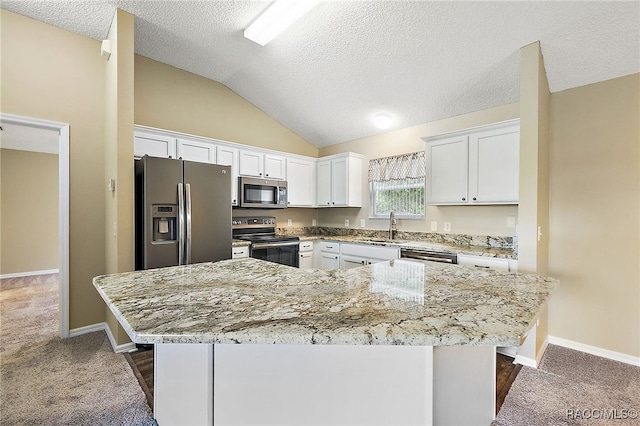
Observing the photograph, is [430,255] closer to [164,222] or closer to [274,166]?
[274,166]

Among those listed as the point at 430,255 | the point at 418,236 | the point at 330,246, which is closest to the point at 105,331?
the point at 330,246

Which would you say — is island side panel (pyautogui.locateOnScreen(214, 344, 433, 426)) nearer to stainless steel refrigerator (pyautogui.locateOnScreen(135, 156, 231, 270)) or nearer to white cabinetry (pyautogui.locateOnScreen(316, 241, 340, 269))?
stainless steel refrigerator (pyautogui.locateOnScreen(135, 156, 231, 270))

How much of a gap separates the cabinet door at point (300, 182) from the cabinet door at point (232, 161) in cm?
89

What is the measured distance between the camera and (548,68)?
8.89ft

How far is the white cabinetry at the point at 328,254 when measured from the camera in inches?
167

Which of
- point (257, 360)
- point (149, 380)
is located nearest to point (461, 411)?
point (257, 360)

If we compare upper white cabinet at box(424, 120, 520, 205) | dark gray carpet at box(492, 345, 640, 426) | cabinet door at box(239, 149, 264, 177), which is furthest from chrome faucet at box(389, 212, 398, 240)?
dark gray carpet at box(492, 345, 640, 426)

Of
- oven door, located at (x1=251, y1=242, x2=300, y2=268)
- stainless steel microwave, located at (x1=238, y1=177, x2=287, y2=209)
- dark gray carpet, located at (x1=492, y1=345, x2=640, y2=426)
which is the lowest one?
dark gray carpet, located at (x1=492, y1=345, x2=640, y2=426)

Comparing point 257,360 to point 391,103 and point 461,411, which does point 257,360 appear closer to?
point 461,411

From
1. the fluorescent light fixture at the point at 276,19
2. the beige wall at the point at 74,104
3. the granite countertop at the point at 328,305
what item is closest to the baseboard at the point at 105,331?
the beige wall at the point at 74,104

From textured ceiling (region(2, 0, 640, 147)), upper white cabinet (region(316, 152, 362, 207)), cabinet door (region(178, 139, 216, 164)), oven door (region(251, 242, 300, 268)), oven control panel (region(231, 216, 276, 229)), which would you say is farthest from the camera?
upper white cabinet (region(316, 152, 362, 207))

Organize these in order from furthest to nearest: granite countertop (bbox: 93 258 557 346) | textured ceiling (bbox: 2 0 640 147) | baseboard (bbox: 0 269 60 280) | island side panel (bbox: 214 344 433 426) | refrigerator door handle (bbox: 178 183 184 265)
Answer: baseboard (bbox: 0 269 60 280) → refrigerator door handle (bbox: 178 183 184 265) → textured ceiling (bbox: 2 0 640 147) → island side panel (bbox: 214 344 433 426) → granite countertop (bbox: 93 258 557 346)

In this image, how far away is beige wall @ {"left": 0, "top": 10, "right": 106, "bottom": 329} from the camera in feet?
9.01

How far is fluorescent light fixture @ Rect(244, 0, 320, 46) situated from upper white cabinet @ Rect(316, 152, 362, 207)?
199 centimetres
